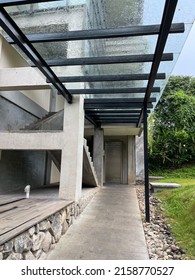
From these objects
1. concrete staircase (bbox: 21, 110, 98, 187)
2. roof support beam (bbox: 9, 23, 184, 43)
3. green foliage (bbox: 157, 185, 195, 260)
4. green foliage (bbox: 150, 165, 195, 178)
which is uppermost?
roof support beam (bbox: 9, 23, 184, 43)

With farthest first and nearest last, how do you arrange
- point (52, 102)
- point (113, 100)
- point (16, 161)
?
point (52, 102)
point (16, 161)
point (113, 100)

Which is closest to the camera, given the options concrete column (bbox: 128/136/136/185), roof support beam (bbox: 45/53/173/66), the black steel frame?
the black steel frame

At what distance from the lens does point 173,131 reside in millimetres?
17188

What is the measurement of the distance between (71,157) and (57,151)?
1.82 meters

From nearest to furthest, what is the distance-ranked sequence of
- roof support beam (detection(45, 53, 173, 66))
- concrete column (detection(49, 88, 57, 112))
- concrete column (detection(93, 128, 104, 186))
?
roof support beam (detection(45, 53, 173, 66)), concrete column (detection(49, 88, 57, 112)), concrete column (detection(93, 128, 104, 186))

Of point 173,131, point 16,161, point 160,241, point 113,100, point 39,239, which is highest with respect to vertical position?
point 173,131

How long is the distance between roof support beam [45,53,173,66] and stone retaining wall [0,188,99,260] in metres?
3.09

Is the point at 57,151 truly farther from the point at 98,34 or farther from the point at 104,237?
the point at 98,34

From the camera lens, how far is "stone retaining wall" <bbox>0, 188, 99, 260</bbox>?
9.00ft

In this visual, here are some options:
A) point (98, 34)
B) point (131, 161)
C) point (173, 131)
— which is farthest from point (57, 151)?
point (173, 131)

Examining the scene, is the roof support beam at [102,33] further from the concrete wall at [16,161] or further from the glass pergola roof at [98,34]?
the concrete wall at [16,161]

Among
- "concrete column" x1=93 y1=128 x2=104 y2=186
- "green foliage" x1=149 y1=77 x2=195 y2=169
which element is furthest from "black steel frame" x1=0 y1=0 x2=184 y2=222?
"green foliage" x1=149 y1=77 x2=195 y2=169

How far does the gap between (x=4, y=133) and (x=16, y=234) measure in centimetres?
419

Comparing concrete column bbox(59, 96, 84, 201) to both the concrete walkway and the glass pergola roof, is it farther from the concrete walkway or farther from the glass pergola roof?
the glass pergola roof
